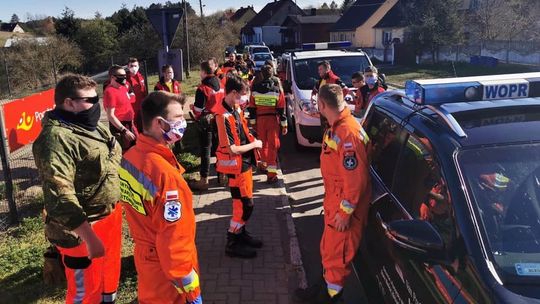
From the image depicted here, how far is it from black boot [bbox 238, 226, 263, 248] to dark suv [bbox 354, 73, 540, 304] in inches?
71.1

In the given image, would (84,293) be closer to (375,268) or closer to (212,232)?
(375,268)

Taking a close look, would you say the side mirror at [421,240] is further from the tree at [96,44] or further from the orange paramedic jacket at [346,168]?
the tree at [96,44]

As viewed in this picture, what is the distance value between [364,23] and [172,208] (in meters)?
50.4

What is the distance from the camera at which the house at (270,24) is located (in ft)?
243

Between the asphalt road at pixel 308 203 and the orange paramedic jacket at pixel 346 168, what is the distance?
1.21 m

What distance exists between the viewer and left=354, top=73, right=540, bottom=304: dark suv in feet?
7.32

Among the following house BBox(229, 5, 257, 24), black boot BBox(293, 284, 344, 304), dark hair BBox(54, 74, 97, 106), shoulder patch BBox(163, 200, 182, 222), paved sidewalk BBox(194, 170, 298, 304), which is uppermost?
house BBox(229, 5, 257, 24)

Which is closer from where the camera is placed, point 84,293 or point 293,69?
point 84,293

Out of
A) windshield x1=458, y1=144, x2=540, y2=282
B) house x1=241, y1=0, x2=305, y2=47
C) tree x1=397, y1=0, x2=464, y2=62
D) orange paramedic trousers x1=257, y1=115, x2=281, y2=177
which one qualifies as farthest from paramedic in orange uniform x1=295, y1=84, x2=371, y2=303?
house x1=241, y1=0, x2=305, y2=47

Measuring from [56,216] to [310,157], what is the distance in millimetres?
7064

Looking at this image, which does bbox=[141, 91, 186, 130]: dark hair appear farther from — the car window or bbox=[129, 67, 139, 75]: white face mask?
bbox=[129, 67, 139, 75]: white face mask

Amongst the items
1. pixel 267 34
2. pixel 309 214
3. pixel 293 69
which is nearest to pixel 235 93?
pixel 309 214

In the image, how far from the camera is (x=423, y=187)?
9.49 feet

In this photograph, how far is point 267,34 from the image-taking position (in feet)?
244
